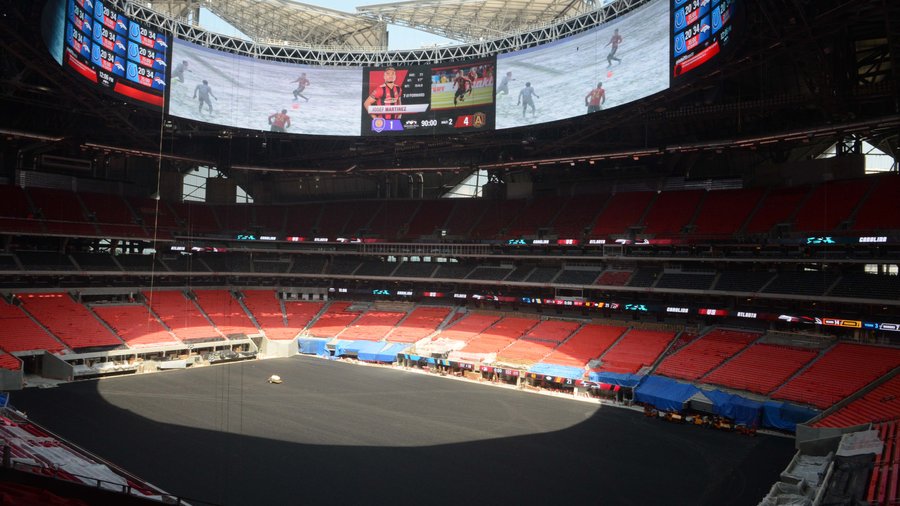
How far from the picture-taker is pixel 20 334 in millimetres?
32406

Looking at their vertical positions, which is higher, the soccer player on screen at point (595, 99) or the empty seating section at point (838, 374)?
the soccer player on screen at point (595, 99)

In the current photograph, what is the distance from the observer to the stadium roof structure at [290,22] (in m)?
40.5

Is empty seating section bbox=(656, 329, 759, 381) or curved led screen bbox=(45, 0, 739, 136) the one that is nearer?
curved led screen bbox=(45, 0, 739, 136)

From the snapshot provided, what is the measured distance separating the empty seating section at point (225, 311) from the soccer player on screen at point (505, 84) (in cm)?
2477

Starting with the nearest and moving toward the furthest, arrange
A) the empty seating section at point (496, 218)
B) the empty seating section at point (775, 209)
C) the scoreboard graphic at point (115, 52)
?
the scoreboard graphic at point (115, 52) → the empty seating section at point (775, 209) → the empty seating section at point (496, 218)

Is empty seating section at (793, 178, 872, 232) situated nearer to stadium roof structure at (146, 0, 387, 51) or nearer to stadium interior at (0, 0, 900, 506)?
stadium interior at (0, 0, 900, 506)

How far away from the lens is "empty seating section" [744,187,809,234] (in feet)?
114

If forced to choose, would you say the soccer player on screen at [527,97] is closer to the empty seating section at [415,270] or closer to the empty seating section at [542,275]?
the empty seating section at [542,275]

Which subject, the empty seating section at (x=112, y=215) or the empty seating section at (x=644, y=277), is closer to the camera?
the empty seating section at (x=644, y=277)

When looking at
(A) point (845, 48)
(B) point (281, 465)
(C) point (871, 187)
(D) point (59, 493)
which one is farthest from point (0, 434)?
(C) point (871, 187)

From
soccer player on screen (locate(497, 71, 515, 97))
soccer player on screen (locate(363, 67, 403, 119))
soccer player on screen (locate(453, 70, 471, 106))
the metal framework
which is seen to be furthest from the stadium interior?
soccer player on screen (locate(363, 67, 403, 119))

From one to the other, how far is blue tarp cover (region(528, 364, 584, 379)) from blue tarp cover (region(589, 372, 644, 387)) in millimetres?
987

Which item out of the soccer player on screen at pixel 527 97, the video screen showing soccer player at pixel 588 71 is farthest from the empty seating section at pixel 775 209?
the soccer player on screen at pixel 527 97

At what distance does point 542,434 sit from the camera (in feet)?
78.2
